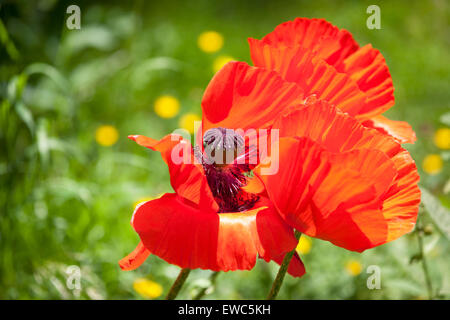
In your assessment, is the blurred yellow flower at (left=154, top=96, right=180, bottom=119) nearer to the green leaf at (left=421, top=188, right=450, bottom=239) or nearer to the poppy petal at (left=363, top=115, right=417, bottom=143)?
the green leaf at (left=421, top=188, right=450, bottom=239)

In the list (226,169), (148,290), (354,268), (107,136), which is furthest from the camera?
(107,136)

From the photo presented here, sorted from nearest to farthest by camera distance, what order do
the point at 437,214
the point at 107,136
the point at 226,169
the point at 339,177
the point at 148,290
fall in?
the point at 339,177 → the point at 226,169 → the point at 437,214 → the point at 148,290 → the point at 107,136

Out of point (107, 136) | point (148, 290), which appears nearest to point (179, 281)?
point (148, 290)

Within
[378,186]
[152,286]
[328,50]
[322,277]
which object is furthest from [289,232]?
[322,277]

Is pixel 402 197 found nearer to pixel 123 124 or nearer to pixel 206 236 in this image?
pixel 206 236

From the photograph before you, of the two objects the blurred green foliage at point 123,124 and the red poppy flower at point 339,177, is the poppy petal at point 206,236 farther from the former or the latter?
the blurred green foliage at point 123,124

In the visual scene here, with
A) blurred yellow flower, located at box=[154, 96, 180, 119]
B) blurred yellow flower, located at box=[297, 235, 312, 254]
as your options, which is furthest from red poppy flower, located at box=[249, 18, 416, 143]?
blurred yellow flower, located at box=[154, 96, 180, 119]
